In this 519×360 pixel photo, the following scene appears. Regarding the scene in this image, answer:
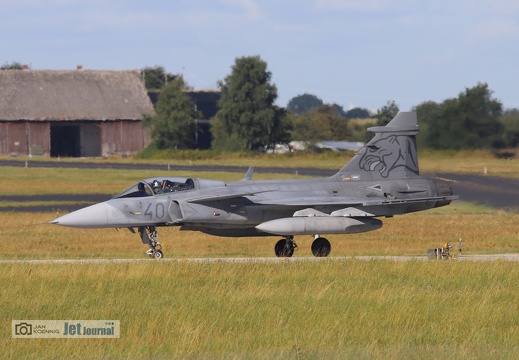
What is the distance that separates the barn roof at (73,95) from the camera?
9744 cm

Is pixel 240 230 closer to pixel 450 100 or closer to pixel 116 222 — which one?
pixel 116 222

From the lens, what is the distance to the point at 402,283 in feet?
67.7

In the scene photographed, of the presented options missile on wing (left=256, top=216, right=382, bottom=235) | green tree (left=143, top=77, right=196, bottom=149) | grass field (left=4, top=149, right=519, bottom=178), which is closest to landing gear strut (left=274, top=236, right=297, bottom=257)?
missile on wing (left=256, top=216, right=382, bottom=235)

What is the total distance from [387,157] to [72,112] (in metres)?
72.0

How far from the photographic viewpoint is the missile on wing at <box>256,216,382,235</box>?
86.9ft

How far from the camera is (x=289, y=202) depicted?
27.3 metres

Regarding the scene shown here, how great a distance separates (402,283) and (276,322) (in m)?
4.98

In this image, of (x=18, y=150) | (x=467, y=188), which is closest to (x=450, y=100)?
(x=467, y=188)

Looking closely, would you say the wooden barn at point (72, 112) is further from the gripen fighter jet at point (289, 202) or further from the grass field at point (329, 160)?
the gripen fighter jet at point (289, 202)

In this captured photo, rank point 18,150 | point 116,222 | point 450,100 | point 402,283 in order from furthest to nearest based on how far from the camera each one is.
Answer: point 18,150
point 450,100
point 116,222
point 402,283

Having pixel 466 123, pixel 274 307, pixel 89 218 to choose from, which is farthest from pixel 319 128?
pixel 274 307

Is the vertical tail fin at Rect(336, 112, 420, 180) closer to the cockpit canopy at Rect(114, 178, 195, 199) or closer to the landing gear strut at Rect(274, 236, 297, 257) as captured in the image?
the landing gear strut at Rect(274, 236, 297, 257)

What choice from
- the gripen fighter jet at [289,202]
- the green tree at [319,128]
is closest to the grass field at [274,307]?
the gripen fighter jet at [289,202]

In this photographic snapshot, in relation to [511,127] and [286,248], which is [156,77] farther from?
[286,248]
